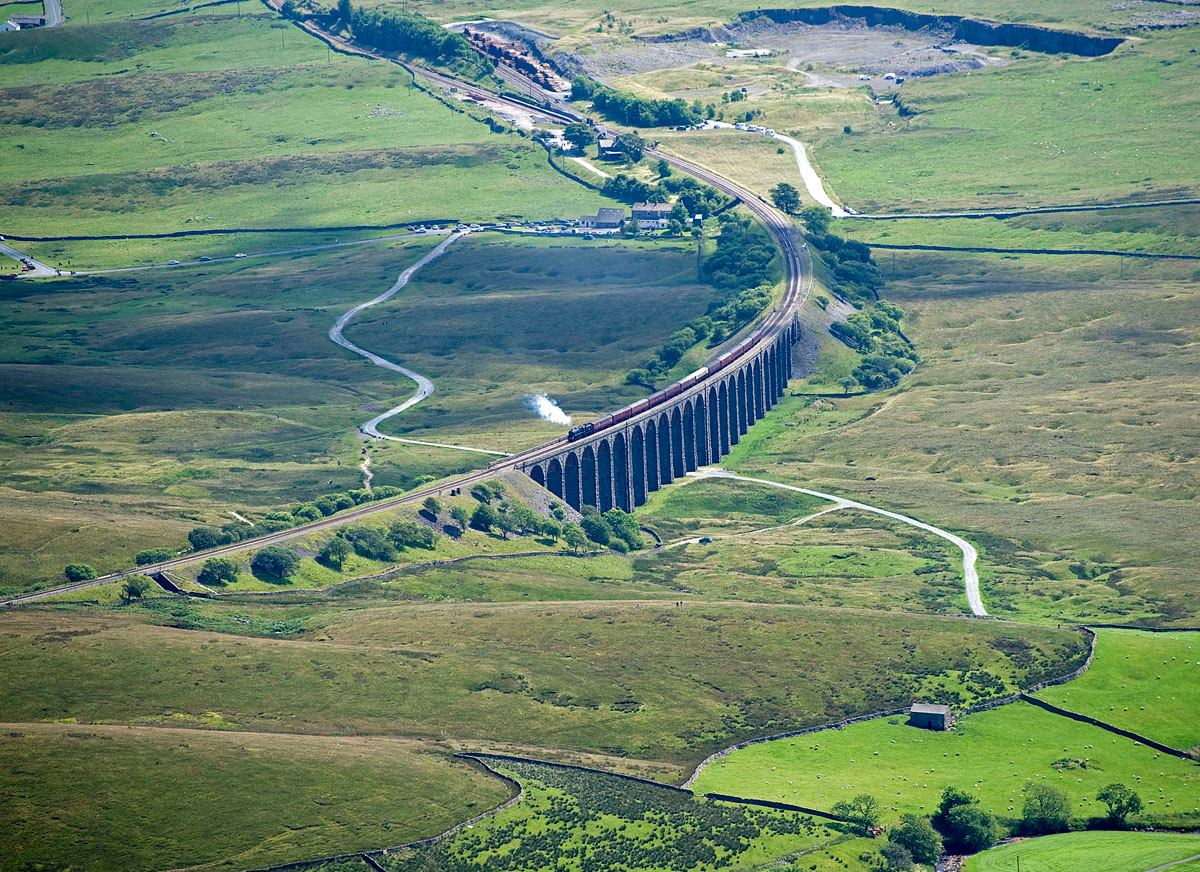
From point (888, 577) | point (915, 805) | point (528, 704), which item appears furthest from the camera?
point (888, 577)

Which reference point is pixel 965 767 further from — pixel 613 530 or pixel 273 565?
pixel 613 530

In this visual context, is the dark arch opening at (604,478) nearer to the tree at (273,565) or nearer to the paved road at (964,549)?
the paved road at (964,549)

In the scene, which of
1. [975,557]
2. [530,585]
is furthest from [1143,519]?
[530,585]

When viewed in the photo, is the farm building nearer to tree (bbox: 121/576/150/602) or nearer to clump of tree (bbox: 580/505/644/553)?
clump of tree (bbox: 580/505/644/553)

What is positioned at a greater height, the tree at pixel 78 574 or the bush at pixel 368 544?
the tree at pixel 78 574

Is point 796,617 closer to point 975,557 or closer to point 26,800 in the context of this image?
point 975,557

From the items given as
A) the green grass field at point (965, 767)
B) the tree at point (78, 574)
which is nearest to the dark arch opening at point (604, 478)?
the tree at point (78, 574)

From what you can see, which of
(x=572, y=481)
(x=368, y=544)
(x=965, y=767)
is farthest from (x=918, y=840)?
(x=572, y=481)
